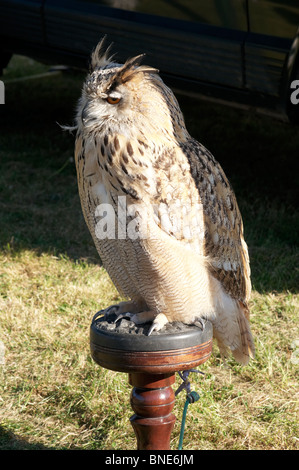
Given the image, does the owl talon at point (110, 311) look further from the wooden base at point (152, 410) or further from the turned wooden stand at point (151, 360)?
the wooden base at point (152, 410)

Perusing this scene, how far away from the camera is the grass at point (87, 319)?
3.13 metres

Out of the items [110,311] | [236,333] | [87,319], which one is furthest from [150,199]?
[87,319]

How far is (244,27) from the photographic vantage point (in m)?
4.43

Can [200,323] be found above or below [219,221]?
below

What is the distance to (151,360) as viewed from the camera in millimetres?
2223

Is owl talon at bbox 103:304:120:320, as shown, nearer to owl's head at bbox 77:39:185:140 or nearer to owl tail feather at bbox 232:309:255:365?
owl tail feather at bbox 232:309:255:365

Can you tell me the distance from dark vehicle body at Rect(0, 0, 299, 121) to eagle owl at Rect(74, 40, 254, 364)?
76.6 inches

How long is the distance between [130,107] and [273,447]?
1.73 metres

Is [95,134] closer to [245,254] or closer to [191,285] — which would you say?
[191,285]

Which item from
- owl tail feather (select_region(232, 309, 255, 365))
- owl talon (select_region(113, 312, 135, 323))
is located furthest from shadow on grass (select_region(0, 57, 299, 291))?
owl talon (select_region(113, 312, 135, 323))

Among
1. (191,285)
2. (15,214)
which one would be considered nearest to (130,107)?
(191,285)

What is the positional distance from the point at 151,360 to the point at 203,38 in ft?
9.85

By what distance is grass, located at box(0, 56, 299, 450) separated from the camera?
123 inches

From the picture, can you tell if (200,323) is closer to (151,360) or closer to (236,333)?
(151,360)
